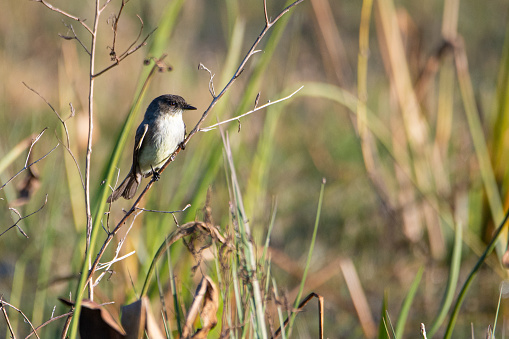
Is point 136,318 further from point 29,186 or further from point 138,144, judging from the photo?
Answer: point 138,144

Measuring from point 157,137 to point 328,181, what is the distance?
275cm

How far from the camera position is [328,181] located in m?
4.92

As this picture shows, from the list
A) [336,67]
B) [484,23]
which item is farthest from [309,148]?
[484,23]

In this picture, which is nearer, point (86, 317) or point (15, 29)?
point (86, 317)

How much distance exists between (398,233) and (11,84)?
4.25 metres

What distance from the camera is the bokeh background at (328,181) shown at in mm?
2508

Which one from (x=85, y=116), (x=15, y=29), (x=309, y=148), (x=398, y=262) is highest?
(x=15, y=29)

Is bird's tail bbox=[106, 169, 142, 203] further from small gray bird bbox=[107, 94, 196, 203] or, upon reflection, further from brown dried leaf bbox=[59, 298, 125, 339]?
brown dried leaf bbox=[59, 298, 125, 339]

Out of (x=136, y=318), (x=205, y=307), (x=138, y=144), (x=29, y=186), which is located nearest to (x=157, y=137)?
(x=138, y=144)

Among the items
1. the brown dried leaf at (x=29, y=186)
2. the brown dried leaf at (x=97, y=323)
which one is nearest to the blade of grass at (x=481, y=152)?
the brown dried leaf at (x=29, y=186)

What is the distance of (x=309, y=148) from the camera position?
546 centimetres

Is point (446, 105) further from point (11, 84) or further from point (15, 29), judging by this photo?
point (15, 29)

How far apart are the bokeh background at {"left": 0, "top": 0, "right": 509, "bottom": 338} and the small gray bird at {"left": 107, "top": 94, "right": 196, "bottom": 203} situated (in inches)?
4.6

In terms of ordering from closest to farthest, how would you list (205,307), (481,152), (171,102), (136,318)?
(136,318) < (205,307) < (171,102) < (481,152)
